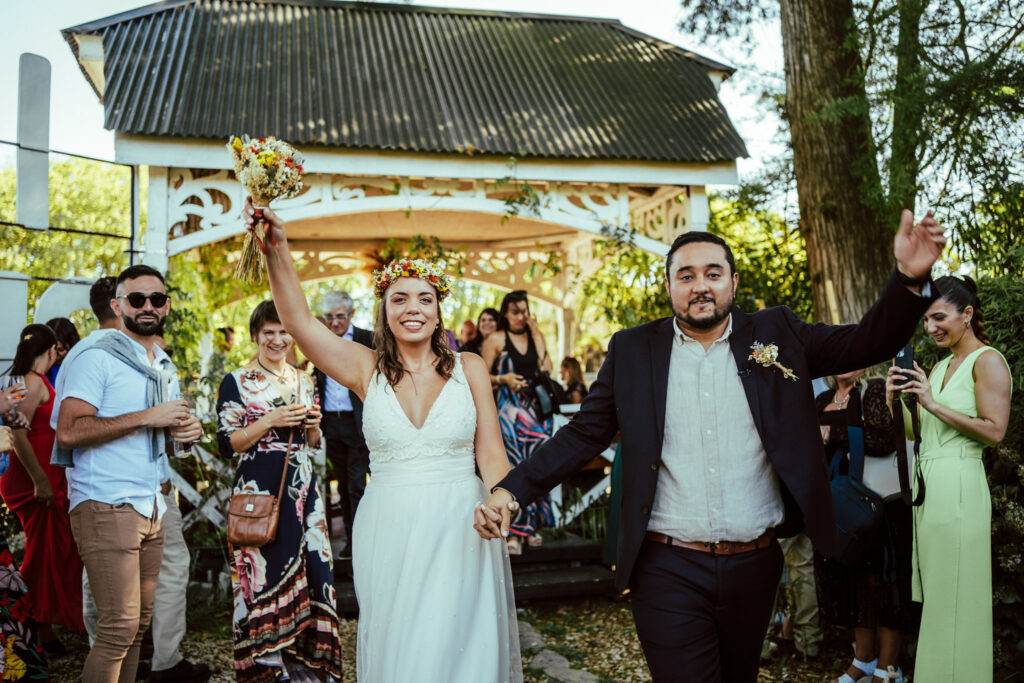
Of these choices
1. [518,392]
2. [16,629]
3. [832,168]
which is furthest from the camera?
[832,168]

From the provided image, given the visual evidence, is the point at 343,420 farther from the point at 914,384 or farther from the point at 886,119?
the point at 886,119

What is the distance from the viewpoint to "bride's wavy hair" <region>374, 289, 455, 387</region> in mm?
3424

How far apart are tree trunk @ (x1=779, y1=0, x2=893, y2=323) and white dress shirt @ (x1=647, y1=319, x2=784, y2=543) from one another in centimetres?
527

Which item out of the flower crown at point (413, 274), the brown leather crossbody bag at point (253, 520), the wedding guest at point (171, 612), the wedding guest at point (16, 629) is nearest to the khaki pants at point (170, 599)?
the wedding guest at point (171, 612)

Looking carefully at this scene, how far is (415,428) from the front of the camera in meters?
3.30

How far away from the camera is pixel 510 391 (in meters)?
6.91

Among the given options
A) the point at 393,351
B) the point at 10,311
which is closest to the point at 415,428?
the point at 393,351

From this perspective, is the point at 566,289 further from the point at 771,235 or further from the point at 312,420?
the point at 312,420

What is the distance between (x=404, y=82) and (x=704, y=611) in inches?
314

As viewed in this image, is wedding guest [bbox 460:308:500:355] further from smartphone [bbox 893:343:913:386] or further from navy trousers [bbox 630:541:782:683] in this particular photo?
navy trousers [bbox 630:541:782:683]

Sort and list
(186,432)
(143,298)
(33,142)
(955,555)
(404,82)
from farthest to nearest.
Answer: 1. (404,82)
2. (33,142)
3. (143,298)
4. (186,432)
5. (955,555)

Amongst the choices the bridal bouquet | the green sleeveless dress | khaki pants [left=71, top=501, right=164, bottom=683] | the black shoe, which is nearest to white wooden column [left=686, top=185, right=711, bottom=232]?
the green sleeveless dress

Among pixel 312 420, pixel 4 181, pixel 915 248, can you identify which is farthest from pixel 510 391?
pixel 4 181

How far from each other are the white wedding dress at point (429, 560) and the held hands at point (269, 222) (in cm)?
76
